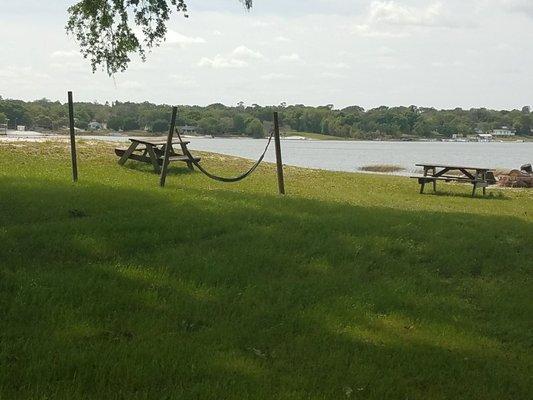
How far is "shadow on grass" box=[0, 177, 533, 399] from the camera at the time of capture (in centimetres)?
426

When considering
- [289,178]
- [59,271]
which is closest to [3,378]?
[59,271]

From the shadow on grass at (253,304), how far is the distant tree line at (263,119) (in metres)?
8.23

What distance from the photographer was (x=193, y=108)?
81375mm

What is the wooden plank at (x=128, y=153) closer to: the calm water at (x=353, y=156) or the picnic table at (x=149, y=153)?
the picnic table at (x=149, y=153)

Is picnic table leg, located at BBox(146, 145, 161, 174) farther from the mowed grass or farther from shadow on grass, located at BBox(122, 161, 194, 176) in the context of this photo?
the mowed grass

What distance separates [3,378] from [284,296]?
2.77 m

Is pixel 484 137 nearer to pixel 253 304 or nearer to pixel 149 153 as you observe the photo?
pixel 149 153

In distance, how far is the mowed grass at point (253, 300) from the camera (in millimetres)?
4262

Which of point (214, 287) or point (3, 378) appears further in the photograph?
point (214, 287)

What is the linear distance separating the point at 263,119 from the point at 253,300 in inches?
1979

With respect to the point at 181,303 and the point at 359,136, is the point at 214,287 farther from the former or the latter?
the point at 359,136

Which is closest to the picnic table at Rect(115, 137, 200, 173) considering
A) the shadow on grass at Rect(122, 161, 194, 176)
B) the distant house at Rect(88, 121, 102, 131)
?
the shadow on grass at Rect(122, 161, 194, 176)

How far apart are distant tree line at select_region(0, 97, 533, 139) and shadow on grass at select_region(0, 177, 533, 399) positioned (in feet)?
27.0

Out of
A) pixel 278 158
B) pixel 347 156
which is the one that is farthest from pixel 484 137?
pixel 278 158
